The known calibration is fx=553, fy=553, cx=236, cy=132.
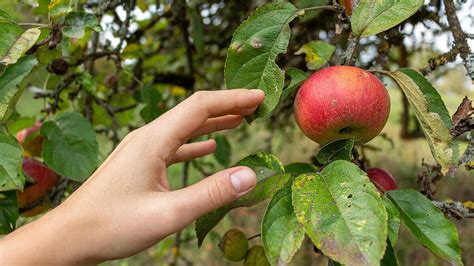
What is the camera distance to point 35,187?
1818 millimetres

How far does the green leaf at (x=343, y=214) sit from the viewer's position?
88 cm

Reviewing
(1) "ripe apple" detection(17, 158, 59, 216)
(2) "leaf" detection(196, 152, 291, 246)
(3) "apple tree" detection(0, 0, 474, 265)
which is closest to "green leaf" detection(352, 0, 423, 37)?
(3) "apple tree" detection(0, 0, 474, 265)

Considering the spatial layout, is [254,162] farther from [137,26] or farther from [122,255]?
[137,26]

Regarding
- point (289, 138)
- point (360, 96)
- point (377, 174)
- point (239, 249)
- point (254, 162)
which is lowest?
point (289, 138)

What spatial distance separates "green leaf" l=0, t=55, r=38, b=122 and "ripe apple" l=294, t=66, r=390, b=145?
0.71m

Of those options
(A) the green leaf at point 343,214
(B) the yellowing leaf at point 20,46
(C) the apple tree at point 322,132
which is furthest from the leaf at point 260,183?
(B) the yellowing leaf at point 20,46

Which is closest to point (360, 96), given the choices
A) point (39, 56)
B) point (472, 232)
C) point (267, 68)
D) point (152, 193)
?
point (267, 68)

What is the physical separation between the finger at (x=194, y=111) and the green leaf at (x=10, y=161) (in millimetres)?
368

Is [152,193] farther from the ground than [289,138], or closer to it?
farther from the ground

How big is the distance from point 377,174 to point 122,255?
27.4 inches

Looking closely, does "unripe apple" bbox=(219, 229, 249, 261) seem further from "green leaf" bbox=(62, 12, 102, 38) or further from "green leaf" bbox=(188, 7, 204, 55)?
"green leaf" bbox=(188, 7, 204, 55)

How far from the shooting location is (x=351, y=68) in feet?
3.88

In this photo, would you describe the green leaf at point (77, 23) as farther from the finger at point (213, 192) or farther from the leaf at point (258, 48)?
the finger at point (213, 192)

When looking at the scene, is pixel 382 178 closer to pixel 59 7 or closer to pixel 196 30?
pixel 59 7
